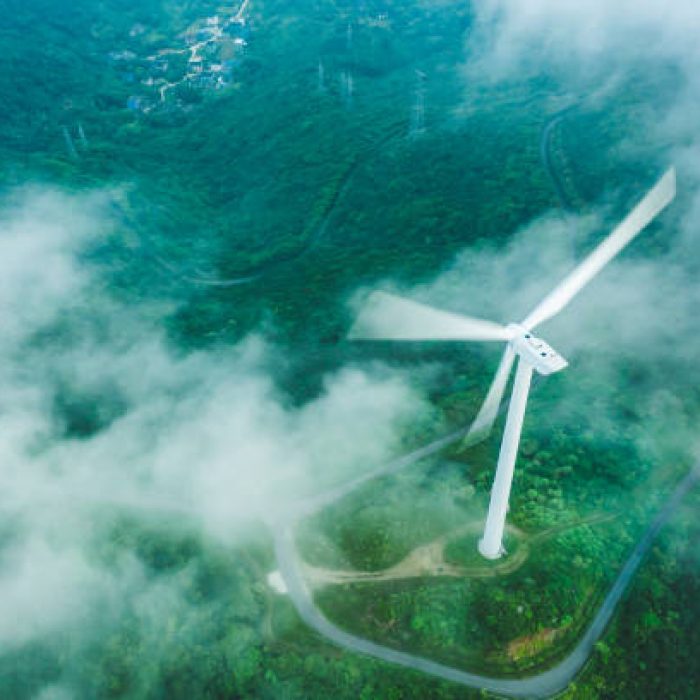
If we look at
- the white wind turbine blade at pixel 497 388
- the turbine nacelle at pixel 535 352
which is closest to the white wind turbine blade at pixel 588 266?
the turbine nacelle at pixel 535 352

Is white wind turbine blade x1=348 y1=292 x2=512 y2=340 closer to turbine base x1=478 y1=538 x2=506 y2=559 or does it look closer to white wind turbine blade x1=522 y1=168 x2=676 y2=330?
white wind turbine blade x1=522 y1=168 x2=676 y2=330

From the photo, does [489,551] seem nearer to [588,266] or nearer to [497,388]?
[497,388]

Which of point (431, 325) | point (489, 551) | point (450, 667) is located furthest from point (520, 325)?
point (450, 667)

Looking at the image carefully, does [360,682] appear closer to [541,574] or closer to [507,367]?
[541,574]

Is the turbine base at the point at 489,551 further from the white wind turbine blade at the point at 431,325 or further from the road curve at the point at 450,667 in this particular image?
the white wind turbine blade at the point at 431,325

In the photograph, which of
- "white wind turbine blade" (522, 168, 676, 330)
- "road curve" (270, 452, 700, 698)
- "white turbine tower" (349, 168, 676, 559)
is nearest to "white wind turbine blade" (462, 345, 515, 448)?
"white turbine tower" (349, 168, 676, 559)


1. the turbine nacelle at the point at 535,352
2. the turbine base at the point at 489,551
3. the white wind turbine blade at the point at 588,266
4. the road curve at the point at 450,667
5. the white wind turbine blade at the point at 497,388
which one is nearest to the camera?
the turbine nacelle at the point at 535,352
